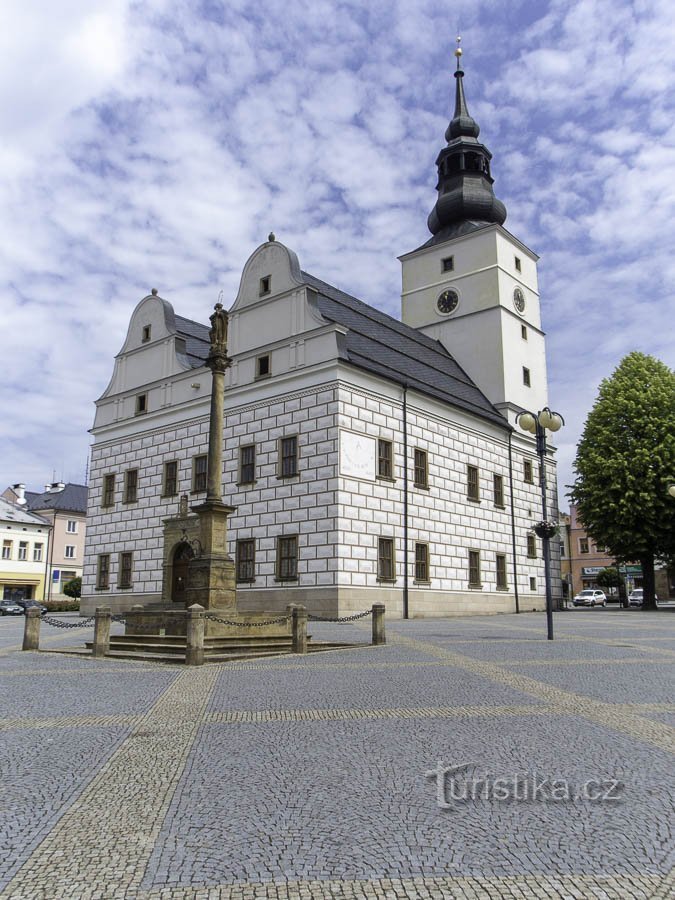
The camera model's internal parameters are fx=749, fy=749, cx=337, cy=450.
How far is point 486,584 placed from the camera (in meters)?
33.5

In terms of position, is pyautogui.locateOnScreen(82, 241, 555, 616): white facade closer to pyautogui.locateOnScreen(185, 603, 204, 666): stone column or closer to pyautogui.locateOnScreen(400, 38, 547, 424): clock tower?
pyautogui.locateOnScreen(400, 38, 547, 424): clock tower

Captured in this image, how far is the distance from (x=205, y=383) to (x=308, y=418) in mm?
6565

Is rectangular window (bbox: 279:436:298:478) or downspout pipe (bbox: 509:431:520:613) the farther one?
downspout pipe (bbox: 509:431:520:613)

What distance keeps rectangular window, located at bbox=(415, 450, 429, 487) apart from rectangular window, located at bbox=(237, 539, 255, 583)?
7.09m

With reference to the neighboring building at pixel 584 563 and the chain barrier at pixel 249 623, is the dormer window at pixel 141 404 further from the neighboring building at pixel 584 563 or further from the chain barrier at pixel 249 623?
the neighboring building at pixel 584 563

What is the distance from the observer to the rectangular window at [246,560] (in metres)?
28.3

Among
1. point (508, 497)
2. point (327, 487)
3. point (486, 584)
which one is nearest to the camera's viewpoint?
point (327, 487)

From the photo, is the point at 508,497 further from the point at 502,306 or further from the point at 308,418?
the point at 308,418

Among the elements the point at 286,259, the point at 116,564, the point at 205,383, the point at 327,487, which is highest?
the point at 286,259

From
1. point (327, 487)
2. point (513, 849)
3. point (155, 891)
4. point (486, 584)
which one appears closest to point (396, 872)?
point (513, 849)

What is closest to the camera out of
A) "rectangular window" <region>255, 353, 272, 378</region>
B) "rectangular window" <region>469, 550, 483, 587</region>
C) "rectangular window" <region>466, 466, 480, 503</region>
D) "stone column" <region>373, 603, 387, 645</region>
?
"stone column" <region>373, 603, 387, 645</region>

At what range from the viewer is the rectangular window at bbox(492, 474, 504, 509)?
35.5 metres

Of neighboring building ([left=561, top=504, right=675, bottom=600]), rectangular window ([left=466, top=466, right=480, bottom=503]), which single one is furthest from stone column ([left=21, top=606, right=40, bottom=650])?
neighboring building ([left=561, top=504, right=675, bottom=600])

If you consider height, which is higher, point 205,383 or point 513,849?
point 205,383
